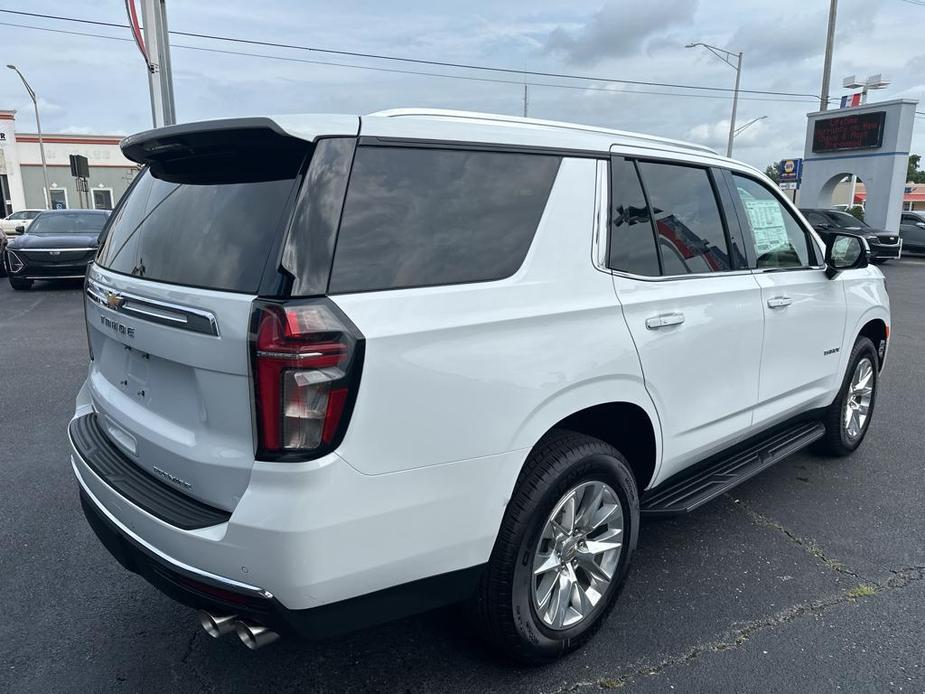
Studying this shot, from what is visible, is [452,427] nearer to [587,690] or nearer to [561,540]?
[561,540]

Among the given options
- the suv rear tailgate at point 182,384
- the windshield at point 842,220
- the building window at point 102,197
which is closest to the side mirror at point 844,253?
the suv rear tailgate at point 182,384

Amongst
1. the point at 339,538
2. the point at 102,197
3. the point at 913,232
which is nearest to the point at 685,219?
the point at 339,538

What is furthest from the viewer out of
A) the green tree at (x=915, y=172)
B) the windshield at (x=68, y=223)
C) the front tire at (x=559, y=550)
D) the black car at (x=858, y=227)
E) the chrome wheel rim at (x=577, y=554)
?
the green tree at (x=915, y=172)

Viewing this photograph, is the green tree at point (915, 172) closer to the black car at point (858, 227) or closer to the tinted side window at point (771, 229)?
the black car at point (858, 227)

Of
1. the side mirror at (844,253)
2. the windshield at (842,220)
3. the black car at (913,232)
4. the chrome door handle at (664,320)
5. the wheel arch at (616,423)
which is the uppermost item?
the side mirror at (844,253)

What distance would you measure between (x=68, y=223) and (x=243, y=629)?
558 inches

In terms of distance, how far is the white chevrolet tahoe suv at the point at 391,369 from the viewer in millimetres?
1881

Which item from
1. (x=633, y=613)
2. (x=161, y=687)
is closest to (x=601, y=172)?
(x=633, y=613)

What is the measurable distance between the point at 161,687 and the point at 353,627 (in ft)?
3.07

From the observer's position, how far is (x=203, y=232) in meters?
2.18

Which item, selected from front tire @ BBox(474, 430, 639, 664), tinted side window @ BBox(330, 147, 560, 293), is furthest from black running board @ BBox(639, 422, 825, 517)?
tinted side window @ BBox(330, 147, 560, 293)

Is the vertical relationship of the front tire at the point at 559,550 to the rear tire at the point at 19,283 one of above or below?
above

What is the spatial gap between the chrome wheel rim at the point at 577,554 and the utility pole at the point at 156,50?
39.0 feet

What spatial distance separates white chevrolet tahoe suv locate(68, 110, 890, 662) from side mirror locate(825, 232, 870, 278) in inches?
56.1
